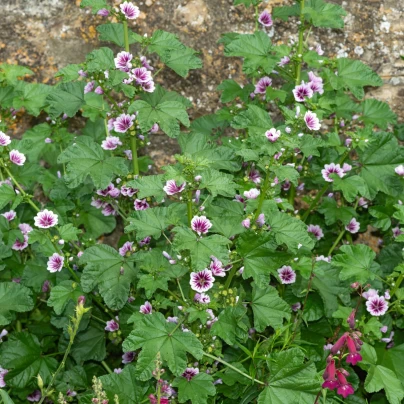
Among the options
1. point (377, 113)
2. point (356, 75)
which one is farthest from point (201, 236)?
point (377, 113)

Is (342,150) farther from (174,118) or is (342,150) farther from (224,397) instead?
(224,397)

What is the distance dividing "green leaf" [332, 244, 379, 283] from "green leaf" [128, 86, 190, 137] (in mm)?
953

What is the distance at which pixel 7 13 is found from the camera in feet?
14.6

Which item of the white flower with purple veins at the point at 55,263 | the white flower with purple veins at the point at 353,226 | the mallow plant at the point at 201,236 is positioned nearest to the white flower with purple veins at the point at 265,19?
the mallow plant at the point at 201,236

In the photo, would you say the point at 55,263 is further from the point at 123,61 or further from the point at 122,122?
the point at 123,61

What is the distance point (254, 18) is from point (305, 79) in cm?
58

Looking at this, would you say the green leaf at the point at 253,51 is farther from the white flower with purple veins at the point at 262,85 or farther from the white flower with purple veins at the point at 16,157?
the white flower with purple veins at the point at 16,157

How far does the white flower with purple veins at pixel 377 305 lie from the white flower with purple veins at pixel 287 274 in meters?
0.37

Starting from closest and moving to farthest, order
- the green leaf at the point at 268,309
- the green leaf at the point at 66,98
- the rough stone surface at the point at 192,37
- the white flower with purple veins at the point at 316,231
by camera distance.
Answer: the green leaf at the point at 268,309 < the green leaf at the point at 66,98 < the white flower with purple veins at the point at 316,231 < the rough stone surface at the point at 192,37

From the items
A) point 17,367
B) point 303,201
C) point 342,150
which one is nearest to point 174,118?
point 342,150

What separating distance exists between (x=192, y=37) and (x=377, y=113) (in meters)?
1.18

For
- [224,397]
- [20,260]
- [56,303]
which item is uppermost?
[56,303]

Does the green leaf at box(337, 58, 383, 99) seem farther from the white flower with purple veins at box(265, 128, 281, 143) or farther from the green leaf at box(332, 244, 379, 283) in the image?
the white flower with purple veins at box(265, 128, 281, 143)

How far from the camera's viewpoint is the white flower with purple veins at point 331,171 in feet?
12.2
